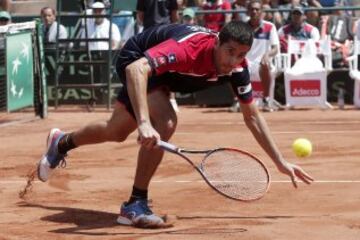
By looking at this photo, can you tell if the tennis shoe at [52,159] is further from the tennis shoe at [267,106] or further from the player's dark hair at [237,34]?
the tennis shoe at [267,106]

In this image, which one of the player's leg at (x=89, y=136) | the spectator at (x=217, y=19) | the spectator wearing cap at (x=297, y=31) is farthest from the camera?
the spectator at (x=217, y=19)

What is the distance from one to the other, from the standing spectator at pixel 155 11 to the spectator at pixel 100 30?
2537 millimetres

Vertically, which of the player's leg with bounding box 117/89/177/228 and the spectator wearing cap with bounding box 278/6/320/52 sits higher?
the player's leg with bounding box 117/89/177/228

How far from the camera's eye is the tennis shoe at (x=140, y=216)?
712 centimetres

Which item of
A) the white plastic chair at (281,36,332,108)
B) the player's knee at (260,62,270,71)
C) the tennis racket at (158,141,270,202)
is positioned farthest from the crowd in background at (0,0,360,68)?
the tennis racket at (158,141,270,202)

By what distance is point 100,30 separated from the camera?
17828 mm

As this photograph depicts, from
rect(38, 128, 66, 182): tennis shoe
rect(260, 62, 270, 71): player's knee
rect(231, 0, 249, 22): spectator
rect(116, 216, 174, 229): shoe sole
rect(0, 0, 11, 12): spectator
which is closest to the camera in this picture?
rect(116, 216, 174, 229): shoe sole

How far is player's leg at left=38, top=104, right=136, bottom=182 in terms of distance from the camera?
732 cm

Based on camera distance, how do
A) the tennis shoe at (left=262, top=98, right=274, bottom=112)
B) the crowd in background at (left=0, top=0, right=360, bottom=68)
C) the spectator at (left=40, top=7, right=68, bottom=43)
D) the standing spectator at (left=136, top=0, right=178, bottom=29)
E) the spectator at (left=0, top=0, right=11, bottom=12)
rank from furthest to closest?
1. the spectator at (left=0, top=0, right=11, bottom=12)
2. the spectator at (left=40, top=7, right=68, bottom=43)
3. the crowd in background at (left=0, top=0, right=360, bottom=68)
4. the tennis shoe at (left=262, top=98, right=274, bottom=112)
5. the standing spectator at (left=136, top=0, right=178, bottom=29)

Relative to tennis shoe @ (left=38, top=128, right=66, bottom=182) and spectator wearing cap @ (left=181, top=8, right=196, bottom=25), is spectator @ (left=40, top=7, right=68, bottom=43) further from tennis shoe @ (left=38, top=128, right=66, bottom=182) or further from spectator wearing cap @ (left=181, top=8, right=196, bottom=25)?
tennis shoe @ (left=38, top=128, right=66, bottom=182)

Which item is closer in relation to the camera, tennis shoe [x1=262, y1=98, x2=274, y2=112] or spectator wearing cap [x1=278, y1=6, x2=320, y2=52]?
tennis shoe [x1=262, y1=98, x2=274, y2=112]

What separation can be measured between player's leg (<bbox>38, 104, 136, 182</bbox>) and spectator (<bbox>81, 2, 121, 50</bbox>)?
31.2 ft

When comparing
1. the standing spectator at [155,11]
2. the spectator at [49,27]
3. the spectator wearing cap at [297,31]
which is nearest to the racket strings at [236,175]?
the standing spectator at [155,11]

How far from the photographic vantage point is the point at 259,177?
674 cm
